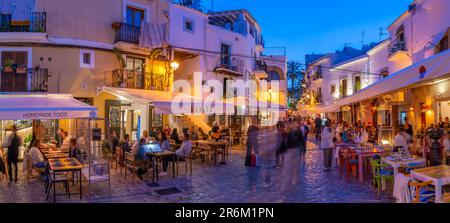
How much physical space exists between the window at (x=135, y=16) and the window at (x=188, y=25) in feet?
11.1

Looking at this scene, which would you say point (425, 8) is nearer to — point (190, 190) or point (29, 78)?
point (190, 190)

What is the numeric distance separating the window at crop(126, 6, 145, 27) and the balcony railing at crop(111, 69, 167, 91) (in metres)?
2.76

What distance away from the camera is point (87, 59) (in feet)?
52.4

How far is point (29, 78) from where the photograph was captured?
14758 millimetres

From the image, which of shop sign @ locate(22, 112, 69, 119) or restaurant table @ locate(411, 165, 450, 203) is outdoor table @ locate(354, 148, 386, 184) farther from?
shop sign @ locate(22, 112, 69, 119)

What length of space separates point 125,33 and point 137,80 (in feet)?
8.56

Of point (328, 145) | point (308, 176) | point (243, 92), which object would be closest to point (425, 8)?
point (328, 145)

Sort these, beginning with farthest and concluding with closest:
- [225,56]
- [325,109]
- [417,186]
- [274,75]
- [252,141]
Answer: [274,75], [225,56], [325,109], [252,141], [417,186]

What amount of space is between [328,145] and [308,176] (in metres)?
1.51

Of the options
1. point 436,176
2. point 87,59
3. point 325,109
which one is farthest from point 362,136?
point 87,59

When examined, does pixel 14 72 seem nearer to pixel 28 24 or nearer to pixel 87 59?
pixel 28 24

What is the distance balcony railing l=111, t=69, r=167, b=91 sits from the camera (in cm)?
1666

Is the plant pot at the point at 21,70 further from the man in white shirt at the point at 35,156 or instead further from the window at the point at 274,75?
the window at the point at 274,75

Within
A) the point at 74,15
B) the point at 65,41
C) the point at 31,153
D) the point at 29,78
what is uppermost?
the point at 74,15
